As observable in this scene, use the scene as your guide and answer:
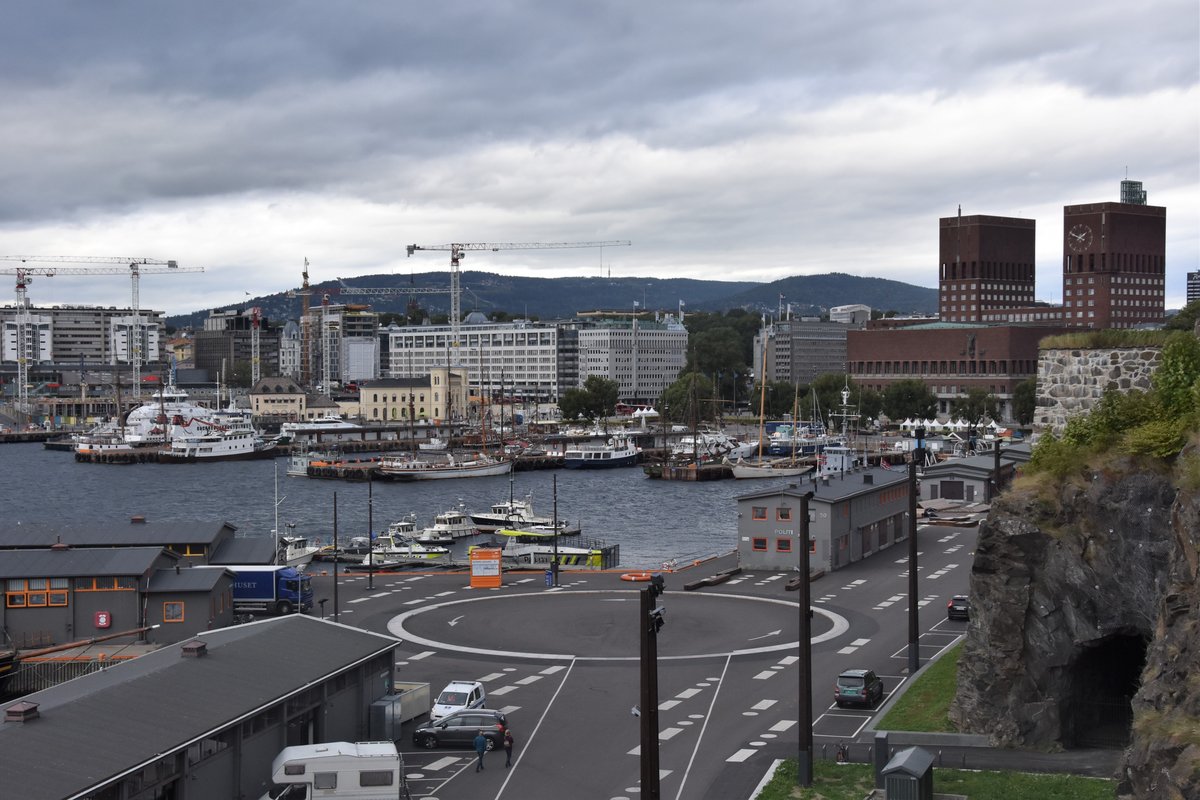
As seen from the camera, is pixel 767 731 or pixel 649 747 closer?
pixel 649 747

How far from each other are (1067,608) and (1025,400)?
13389 centimetres

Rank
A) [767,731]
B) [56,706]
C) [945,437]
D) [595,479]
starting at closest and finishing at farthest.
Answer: [56,706] < [767,731] < [595,479] < [945,437]

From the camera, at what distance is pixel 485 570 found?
149ft

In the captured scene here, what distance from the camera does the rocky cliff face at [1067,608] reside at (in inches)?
931

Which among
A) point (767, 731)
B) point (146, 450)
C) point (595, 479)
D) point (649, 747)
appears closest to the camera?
point (649, 747)

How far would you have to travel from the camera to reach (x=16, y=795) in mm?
18547

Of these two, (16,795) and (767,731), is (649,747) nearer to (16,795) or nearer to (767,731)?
(16,795)

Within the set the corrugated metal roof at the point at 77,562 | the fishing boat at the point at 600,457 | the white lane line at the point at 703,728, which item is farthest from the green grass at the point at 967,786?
the fishing boat at the point at 600,457

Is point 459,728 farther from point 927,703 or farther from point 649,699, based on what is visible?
point 649,699

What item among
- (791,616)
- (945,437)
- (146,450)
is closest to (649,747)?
(791,616)

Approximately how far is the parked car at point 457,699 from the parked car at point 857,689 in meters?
7.68

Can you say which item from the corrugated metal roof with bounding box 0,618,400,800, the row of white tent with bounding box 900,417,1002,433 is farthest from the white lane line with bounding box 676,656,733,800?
the row of white tent with bounding box 900,417,1002,433

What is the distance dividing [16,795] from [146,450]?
520ft

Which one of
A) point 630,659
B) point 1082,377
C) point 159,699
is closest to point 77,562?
point 159,699
